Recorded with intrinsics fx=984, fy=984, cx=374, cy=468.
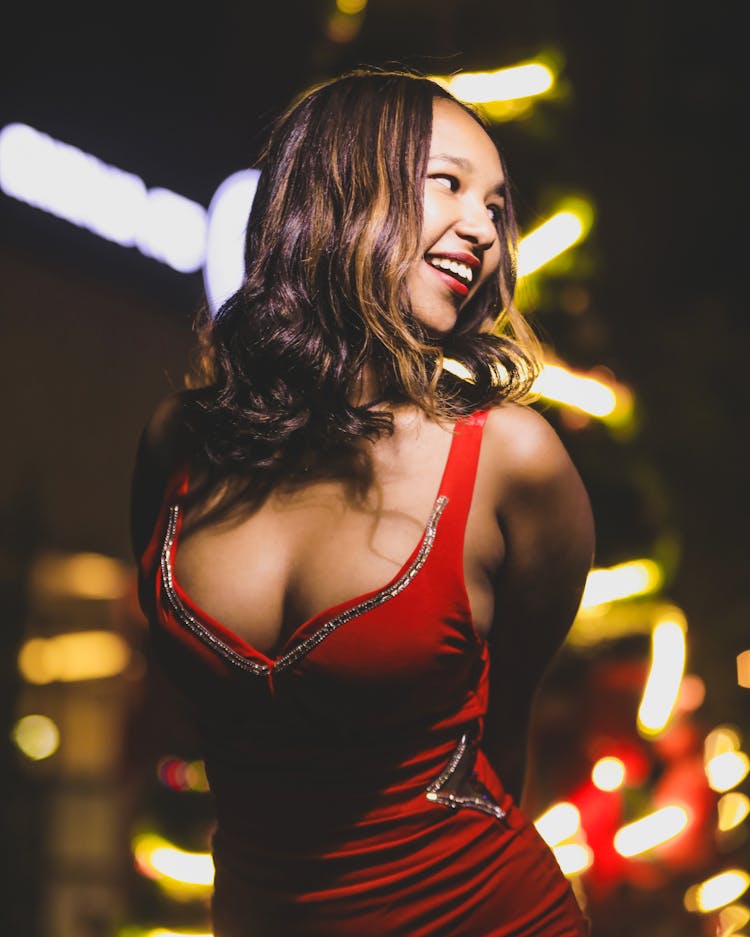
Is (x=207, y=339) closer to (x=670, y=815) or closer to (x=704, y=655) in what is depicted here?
(x=670, y=815)

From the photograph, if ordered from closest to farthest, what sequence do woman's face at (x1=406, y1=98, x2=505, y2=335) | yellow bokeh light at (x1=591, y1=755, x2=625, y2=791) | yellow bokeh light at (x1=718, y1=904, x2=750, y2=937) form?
woman's face at (x1=406, y1=98, x2=505, y2=335) < yellow bokeh light at (x1=591, y1=755, x2=625, y2=791) < yellow bokeh light at (x1=718, y1=904, x2=750, y2=937)

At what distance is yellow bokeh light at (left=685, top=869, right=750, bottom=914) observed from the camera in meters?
3.64

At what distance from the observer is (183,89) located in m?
4.89

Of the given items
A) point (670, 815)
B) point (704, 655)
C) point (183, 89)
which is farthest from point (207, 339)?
point (704, 655)

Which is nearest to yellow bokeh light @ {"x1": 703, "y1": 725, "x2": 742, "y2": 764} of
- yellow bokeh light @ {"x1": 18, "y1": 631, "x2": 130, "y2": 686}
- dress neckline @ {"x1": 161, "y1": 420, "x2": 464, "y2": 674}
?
yellow bokeh light @ {"x1": 18, "y1": 631, "x2": 130, "y2": 686}

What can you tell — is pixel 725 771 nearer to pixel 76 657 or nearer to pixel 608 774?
pixel 608 774

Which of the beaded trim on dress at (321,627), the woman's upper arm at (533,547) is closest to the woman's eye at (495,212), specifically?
the woman's upper arm at (533,547)

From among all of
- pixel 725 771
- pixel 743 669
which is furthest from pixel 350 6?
pixel 743 669

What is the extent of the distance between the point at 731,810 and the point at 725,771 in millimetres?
175

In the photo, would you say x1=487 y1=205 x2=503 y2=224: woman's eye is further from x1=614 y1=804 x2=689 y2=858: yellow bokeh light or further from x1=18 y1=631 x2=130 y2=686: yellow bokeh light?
x1=18 y1=631 x2=130 y2=686: yellow bokeh light

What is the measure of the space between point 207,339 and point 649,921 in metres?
2.75

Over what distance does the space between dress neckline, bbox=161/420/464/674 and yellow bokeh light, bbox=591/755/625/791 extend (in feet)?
7.54

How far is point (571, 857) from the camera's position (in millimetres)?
2766

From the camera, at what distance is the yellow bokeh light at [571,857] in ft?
9.03
